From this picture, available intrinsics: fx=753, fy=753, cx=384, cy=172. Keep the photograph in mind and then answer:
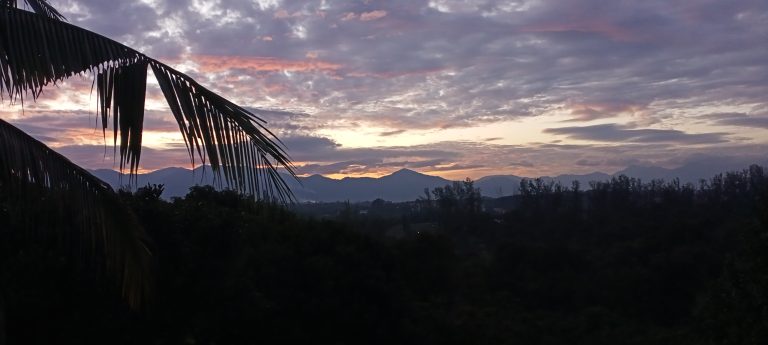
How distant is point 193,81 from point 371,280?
16.3 meters

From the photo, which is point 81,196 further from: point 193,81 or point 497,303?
point 497,303

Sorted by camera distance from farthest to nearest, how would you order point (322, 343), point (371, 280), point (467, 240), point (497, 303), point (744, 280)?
1. point (467, 240)
2. point (497, 303)
3. point (371, 280)
4. point (322, 343)
5. point (744, 280)

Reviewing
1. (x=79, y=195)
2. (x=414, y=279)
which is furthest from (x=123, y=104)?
(x=414, y=279)

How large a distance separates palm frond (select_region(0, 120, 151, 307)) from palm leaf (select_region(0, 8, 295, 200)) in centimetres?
35

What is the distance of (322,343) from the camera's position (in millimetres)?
17609

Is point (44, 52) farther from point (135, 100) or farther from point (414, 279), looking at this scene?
point (414, 279)

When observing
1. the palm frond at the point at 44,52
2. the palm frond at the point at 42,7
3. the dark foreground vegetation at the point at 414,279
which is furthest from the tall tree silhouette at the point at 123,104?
the palm frond at the point at 42,7

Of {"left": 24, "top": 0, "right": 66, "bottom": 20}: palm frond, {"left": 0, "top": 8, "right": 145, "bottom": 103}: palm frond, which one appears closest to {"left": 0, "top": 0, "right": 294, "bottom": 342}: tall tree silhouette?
{"left": 0, "top": 8, "right": 145, "bottom": 103}: palm frond

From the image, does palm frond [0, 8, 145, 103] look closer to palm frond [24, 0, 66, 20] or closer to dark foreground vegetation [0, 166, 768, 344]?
dark foreground vegetation [0, 166, 768, 344]

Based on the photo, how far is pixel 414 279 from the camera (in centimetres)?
3061

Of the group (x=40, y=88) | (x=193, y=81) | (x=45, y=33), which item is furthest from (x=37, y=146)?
(x=193, y=81)

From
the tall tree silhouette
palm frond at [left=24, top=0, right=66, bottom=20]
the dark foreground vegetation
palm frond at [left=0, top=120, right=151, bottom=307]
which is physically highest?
palm frond at [left=24, top=0, right=66, bottom=20]

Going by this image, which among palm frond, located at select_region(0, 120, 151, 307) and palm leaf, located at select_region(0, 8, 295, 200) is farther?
palm frond, located at select_region(0, 120, 151, 307)

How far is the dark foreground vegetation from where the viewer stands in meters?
9.88
